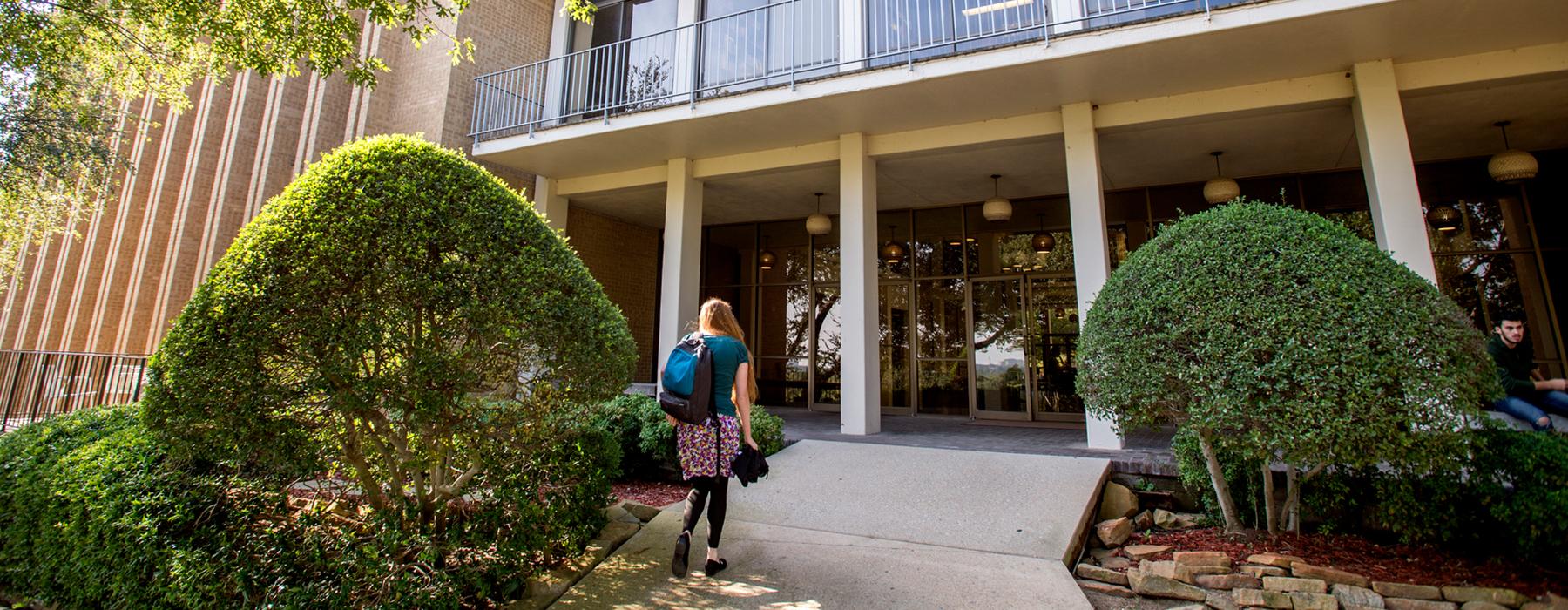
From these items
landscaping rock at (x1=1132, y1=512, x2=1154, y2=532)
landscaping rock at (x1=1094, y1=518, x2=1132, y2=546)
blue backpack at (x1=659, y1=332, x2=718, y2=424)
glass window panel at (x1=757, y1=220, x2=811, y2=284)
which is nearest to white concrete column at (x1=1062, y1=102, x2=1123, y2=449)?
landscaping rock at (x1=1132, y1=512, x2=1154, y2=532)

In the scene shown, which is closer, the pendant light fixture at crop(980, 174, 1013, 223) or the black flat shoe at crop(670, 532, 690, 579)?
the black flat shoe at crop(670, 532, 690, 579)

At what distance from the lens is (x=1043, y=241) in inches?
368

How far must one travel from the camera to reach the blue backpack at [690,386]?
3.25 metres

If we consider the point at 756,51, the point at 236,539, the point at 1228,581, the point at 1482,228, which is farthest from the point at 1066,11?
the point at 236,539

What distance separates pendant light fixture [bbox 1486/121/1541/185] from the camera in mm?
6434

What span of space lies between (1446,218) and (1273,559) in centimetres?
795

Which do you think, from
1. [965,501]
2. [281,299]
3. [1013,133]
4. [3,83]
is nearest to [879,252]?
[1013,133]

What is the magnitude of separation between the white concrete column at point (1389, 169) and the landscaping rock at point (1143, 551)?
4.08 m

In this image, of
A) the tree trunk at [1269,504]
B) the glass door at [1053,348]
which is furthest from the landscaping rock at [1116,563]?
the glass door at [1053,348]

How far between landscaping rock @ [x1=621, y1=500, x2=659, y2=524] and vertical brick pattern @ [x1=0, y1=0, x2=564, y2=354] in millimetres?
7031

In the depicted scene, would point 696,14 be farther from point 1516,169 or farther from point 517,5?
point 1516,169

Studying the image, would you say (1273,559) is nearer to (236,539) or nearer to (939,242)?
(236,539)

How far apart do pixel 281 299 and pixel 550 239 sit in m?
1.23

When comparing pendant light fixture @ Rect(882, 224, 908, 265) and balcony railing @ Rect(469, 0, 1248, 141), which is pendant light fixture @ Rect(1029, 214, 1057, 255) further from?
balcony railing @ Rect(469, 0, 1248, 141)
